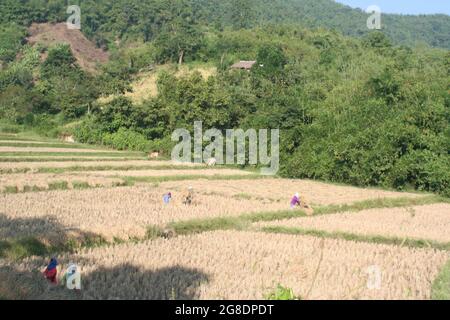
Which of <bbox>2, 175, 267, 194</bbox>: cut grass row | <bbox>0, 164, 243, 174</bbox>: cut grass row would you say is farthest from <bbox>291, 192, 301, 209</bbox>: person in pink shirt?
<bbox>0, 164, 243, 174</bbox>: cut grass row

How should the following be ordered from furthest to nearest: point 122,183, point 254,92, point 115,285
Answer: point 254,92
point 122,183
point 115,285

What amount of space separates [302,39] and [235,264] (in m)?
62.6

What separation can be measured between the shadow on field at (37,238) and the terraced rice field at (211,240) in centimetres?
2

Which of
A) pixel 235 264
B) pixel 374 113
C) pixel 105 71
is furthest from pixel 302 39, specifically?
pixel 235 264

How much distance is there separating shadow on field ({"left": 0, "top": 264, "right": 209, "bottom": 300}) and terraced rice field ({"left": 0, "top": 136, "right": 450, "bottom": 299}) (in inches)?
0.8

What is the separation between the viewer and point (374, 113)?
104ft

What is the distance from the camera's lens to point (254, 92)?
44.8 m

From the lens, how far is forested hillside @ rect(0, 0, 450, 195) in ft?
96.9

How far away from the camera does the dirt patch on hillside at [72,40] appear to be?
273 feet

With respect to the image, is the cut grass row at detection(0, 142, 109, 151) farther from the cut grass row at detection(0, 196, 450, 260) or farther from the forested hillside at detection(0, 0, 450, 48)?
the forested hillside at detection(0, 0, 450, 48)

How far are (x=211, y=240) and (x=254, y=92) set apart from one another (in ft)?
108

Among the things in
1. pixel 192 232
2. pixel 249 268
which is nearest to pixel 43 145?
pixel 192 232

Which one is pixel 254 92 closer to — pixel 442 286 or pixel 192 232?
pixel 192 232

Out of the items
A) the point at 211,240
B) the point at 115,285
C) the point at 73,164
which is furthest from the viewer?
the point at 73,164
